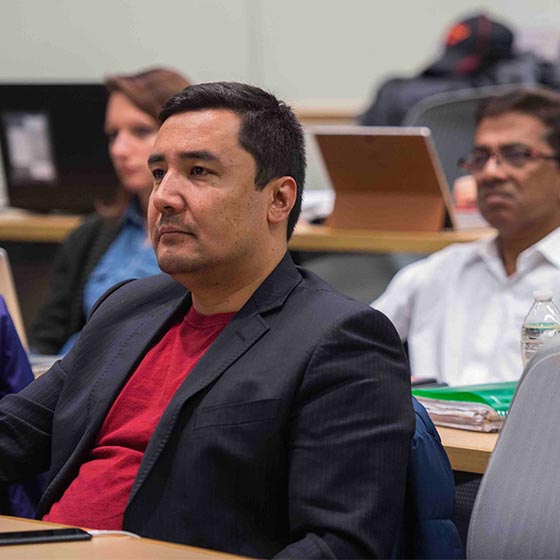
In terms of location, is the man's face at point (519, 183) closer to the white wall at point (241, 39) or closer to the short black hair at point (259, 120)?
the short black hair at point (259, 120)

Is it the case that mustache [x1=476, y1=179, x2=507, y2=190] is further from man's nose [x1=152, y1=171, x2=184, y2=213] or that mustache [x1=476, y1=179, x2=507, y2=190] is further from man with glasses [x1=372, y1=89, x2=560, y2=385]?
man's nose [x1=152, y1=171, x2=184, y2=213]

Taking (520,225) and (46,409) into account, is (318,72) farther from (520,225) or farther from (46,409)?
(46,409)

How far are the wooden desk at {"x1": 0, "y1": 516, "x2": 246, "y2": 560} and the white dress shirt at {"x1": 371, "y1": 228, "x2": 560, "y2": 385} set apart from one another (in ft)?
4.65

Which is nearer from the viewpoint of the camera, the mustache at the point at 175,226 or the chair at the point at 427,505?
the chair at the point at 427,505

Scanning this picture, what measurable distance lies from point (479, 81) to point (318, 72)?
6.49 ft

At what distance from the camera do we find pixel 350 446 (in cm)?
164

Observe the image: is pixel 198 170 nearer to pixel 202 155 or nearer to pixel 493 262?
pixel 202 155

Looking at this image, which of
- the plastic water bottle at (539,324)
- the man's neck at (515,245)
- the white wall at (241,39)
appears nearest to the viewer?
the plastic water bottle at (539,324)

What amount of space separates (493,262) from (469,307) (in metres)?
0.12

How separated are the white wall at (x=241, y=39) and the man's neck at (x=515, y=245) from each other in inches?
154

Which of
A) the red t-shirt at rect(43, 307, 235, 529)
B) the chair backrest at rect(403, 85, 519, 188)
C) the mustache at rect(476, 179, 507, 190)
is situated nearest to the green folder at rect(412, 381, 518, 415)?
the red t-shirt at rect(43, 307, 235, 529)

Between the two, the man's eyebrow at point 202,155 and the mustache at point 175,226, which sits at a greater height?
the man's eyebrow at point 202,155

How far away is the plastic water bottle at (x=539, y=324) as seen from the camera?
2.35 metres

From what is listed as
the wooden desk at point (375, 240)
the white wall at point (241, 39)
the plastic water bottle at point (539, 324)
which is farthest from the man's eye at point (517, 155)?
the white wall at point (241, 39)
